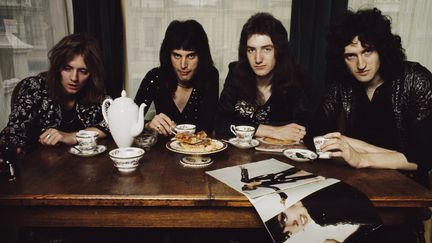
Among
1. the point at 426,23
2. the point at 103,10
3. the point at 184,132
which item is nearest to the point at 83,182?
the point at 184,132

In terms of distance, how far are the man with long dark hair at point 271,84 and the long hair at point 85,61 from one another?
2.52 ft

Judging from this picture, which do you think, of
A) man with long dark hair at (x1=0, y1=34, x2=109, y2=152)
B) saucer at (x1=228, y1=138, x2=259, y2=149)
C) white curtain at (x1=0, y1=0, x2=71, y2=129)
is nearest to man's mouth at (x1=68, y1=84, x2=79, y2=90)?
man with long dark hair at (x1=0, y1=34, x2=109, y2=152)

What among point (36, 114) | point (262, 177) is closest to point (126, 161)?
point (262, 177)

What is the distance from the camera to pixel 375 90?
1.76m

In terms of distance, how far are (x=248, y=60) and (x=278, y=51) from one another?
208 mm

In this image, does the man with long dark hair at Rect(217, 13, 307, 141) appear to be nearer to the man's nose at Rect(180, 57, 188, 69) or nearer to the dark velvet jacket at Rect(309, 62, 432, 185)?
the dark velvet jacket at Rect(309, 62, 432, 185)

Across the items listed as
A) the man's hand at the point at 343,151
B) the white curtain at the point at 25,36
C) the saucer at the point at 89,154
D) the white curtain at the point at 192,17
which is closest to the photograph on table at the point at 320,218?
the man's hand at the point at 343,151

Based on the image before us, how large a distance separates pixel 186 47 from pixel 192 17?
62 centimetres

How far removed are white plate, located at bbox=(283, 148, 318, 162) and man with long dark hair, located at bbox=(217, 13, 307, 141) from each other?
0.58 metres

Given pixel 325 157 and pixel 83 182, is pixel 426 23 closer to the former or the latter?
pixel 325 157

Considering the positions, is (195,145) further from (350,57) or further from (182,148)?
(350,57)

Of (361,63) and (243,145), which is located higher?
(361,63)

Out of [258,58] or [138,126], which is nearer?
[138,126]

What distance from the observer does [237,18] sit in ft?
8.95
